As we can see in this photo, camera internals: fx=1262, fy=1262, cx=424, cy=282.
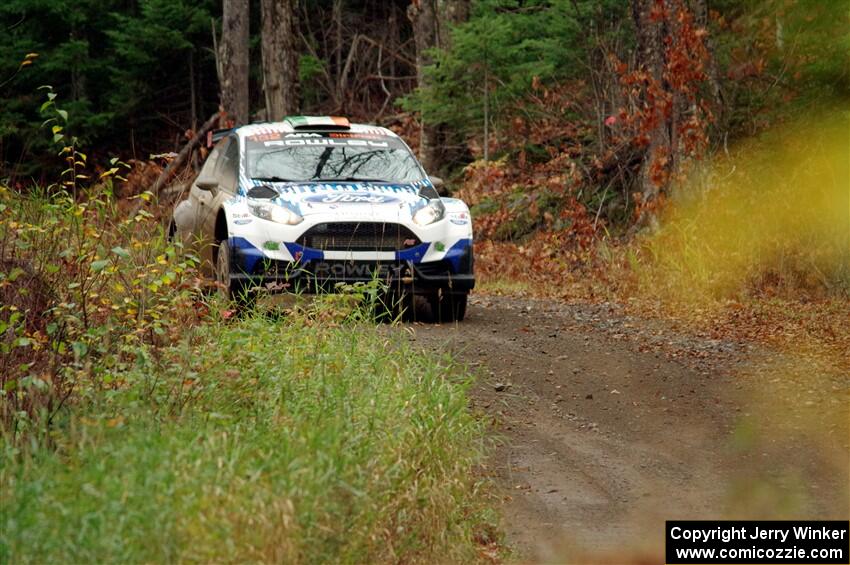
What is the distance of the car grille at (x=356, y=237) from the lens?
1127 centimetres

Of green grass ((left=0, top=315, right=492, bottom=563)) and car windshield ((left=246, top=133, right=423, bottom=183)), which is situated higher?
car windshield ((left=246, top=133, right=423, bottom=183))

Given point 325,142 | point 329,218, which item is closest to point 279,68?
point 325,142

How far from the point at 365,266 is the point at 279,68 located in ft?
47.0

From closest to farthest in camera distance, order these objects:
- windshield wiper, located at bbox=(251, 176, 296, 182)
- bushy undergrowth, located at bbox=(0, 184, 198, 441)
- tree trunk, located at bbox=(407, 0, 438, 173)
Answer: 1. bushy undergrowth, located at bbox=(0, 184, 198, 441)
2. windshield wiper, located at bbox=(251, 176, 296, 182)
3. tree trunk, located at bbox=(407, 0, 438, 173)

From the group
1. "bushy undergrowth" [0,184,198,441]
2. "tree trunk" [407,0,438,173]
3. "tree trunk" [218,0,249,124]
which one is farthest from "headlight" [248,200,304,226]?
"tree trunk" [218,0,249,124]

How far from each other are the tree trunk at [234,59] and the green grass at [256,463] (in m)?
17.6

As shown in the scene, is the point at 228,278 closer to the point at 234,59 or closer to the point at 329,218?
the point at 329,218

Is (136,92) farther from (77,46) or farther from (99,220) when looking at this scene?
(99,220)

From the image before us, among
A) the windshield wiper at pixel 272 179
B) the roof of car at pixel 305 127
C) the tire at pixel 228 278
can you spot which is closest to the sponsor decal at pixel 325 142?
the roof of car at pixel 305 127

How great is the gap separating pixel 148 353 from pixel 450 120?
15.6 metres

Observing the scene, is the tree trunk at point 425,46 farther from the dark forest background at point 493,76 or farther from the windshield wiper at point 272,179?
the windshield wiper at point 272,179

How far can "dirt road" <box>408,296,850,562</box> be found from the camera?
21.5ft
